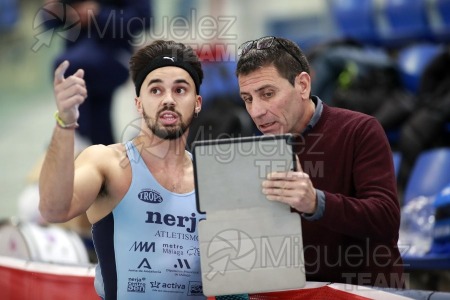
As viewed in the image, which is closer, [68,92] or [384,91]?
[68,92]

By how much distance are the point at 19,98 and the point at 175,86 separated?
9411mm

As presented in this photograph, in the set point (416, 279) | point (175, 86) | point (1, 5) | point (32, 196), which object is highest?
point (1, 5)

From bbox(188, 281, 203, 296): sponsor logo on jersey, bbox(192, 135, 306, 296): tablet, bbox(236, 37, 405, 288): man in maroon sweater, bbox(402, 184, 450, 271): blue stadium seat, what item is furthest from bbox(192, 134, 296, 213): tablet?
bbox(402, 184, 450, 271): blue stadium seat

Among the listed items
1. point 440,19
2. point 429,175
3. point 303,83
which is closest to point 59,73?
point 303,83

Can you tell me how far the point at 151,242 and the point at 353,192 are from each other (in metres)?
0.60

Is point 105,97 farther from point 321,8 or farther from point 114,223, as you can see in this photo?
point 321,8

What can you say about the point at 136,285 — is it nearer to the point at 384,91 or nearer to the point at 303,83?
the point at 303,83

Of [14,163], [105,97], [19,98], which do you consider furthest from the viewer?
[19,98]

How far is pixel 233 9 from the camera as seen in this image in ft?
35.7

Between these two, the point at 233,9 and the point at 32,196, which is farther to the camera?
the point at 233,9

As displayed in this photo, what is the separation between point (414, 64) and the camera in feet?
22.0

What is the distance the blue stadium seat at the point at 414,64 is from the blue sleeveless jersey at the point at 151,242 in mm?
3902

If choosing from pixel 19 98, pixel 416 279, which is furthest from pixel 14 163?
pixel 416 279

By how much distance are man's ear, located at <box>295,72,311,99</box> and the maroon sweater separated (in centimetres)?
13
